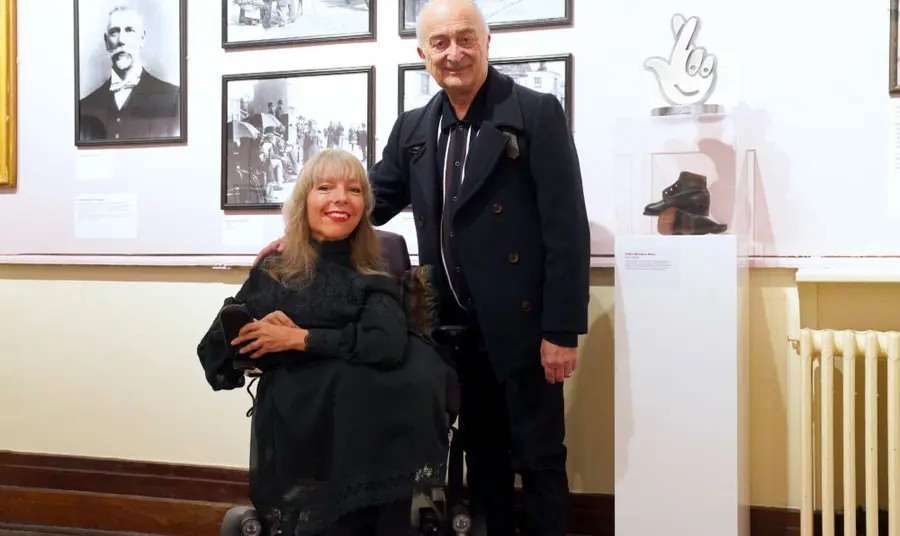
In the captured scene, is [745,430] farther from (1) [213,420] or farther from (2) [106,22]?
(2) [106,22]

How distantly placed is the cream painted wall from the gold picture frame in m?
0.43

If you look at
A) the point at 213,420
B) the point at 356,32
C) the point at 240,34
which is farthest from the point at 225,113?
the point at 213,420

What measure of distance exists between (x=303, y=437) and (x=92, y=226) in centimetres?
172

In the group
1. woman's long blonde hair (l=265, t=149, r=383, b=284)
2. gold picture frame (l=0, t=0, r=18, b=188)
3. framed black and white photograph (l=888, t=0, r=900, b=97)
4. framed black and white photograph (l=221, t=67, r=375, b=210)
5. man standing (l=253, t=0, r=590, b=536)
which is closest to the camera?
woman's long blonde hair (l=265, t=149, r=383, b=284)

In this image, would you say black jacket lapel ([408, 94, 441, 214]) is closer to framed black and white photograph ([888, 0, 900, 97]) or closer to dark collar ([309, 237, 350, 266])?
dark collar ([309, 237, 350, 266])

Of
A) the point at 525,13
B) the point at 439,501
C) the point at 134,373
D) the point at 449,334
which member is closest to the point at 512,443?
the point at 439,501

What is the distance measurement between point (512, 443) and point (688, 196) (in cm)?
87

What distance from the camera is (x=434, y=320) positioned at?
2.15 metres

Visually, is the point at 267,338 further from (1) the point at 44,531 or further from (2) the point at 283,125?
(1) the point at 44,531

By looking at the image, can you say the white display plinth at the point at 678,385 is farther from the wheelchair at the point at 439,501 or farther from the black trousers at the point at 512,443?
the wheelchair at the point at 439,501

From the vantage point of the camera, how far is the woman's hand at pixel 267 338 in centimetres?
191

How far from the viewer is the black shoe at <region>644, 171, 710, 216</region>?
2.35 meters

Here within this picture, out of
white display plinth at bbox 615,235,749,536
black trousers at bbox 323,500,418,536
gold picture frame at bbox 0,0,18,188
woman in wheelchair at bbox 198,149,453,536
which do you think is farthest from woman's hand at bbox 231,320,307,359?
gold picture frame at bbox 0,0,18,188

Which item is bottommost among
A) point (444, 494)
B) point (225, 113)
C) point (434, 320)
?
point (444, 494)
